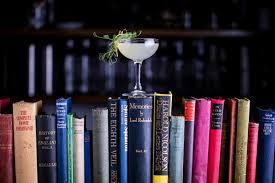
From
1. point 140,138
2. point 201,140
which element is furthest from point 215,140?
point 140,138

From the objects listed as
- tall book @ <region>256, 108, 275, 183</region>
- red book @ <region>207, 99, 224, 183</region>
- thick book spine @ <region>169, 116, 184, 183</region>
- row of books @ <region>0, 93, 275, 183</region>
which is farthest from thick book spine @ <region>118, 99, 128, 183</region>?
tall book @ <region>256, 108, 275, 183</region>

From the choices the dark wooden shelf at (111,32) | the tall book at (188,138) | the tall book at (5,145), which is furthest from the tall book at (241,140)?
the tall book at (5,145)

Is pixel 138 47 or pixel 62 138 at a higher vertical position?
pixel 138 47

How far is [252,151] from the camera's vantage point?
3.37ft

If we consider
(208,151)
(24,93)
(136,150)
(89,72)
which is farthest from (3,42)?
(208,151)

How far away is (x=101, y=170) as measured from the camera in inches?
39.1

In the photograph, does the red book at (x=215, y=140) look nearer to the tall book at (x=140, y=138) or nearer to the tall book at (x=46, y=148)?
the tall book at (x=140, y=138)

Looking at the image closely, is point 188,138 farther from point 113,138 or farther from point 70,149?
point 70,149

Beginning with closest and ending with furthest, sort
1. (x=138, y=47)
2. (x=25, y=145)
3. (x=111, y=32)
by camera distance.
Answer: (x=25, y=145), (x=138, y=47), (x=111, y=32)

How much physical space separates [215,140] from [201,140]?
36 millimetres

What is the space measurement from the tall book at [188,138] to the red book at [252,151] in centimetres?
15

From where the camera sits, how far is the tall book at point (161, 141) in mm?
973

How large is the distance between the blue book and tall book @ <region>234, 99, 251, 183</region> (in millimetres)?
410

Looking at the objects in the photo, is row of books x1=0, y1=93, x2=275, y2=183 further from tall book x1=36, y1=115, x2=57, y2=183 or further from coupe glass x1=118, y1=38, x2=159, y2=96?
coupe glass x1=118, y1=38, x2=159, y2=96
